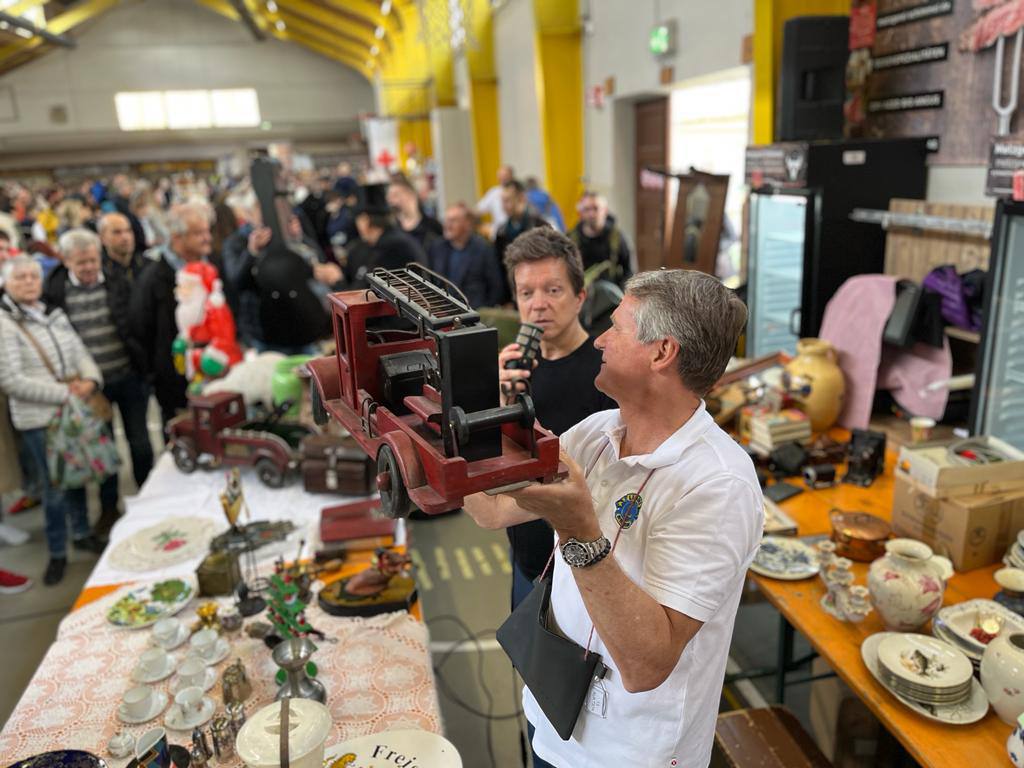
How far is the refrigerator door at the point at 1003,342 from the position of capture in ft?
9.18

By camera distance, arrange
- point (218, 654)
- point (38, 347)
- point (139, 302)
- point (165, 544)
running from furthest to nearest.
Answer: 1. point (139, 302)
2. point (38, 347)
3. point (165, 544)
4. point (218, 654)

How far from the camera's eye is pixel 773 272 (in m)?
4.77

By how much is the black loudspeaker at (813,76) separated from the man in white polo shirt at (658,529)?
3.49 m

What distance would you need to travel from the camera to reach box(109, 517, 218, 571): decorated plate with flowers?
2.77 meters

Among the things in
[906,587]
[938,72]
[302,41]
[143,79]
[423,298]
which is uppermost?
[302,41]

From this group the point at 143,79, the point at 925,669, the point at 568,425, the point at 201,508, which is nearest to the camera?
the point at 925,669

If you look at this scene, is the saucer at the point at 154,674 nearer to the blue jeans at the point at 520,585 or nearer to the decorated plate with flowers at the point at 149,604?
the decorated plate with flowers at the point at 149,604

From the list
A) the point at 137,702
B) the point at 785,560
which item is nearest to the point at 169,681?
the point at 137,702

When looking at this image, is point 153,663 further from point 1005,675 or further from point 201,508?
point 1005,675

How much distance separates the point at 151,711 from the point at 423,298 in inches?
60.8

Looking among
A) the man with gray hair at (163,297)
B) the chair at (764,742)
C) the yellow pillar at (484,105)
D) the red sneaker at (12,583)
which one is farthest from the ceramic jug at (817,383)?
the yellow pillar at (484,105)

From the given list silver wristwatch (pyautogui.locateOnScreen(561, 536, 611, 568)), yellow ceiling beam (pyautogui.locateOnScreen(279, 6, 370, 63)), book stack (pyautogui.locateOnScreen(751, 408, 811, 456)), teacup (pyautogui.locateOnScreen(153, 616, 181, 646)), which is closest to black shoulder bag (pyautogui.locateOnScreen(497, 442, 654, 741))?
silver wristwatch (pyautogui.locateOnScreen(561, 536, 611, 568))

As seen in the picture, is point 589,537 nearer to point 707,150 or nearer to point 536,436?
point 536,436

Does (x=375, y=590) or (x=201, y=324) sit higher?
(x=201, y=324)
